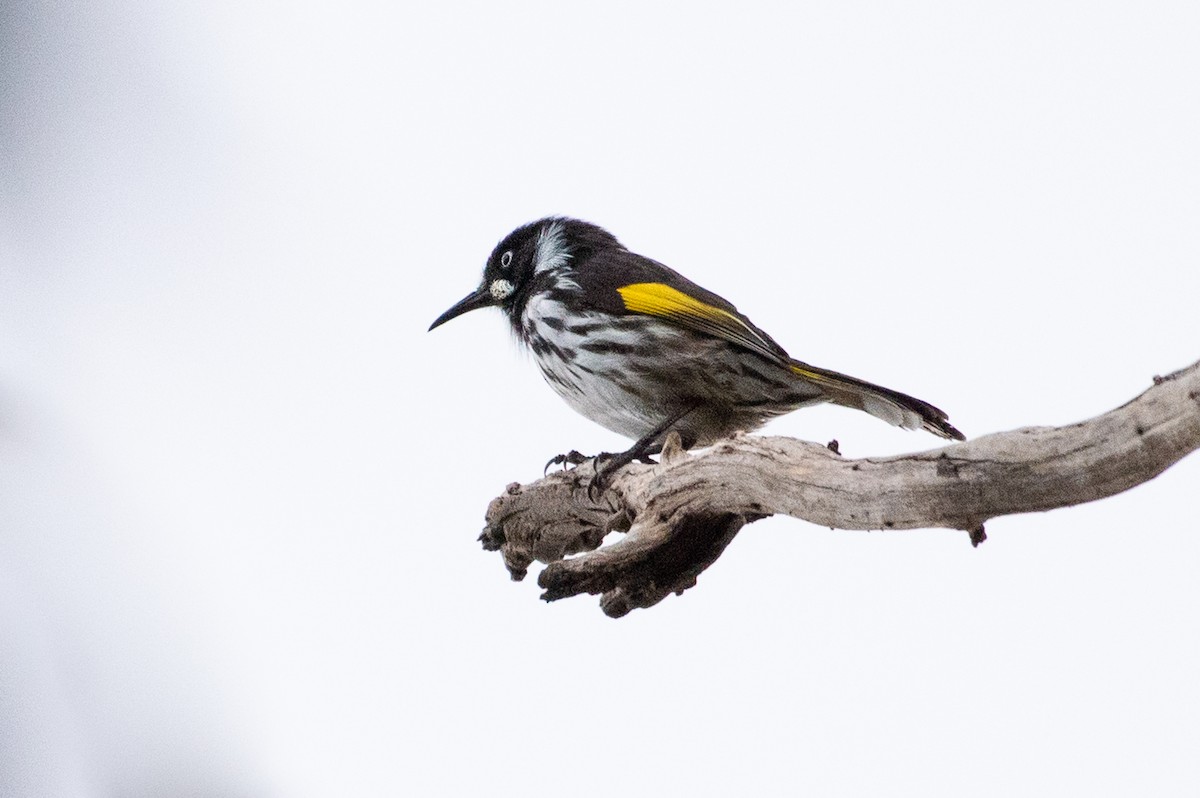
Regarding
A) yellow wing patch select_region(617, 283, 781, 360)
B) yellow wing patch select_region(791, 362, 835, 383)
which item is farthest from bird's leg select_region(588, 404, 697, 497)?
yellow wing patch select_region(791, 362, 835, 383)

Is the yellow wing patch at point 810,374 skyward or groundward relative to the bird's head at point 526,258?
groundward

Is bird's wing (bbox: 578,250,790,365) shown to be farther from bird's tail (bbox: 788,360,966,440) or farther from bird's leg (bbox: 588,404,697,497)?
bird's leg (bbox: 588,404,697,497)

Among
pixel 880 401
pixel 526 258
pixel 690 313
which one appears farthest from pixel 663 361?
pixel 526 258

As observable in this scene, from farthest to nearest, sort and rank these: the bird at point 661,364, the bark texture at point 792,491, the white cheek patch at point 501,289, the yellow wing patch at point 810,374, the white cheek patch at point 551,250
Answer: the white cheek patch at point 501,289 → the white cheek patch at point 551,250 → the bird at point 661,364 → the yellow wing patch at point 810,374 → the bark texture at point 792,491

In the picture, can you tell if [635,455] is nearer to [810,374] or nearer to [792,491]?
[810,374]

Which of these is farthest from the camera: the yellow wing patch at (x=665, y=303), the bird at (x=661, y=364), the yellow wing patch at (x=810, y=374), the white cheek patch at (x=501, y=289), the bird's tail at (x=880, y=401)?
the white cheek patch at (x=501, y=289)

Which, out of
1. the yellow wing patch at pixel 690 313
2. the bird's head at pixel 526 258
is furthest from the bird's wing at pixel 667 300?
the bird's head at pixel 526 258

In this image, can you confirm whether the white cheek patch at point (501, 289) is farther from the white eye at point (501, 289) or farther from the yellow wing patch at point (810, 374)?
the yellow wing patch at point (810, 374)
